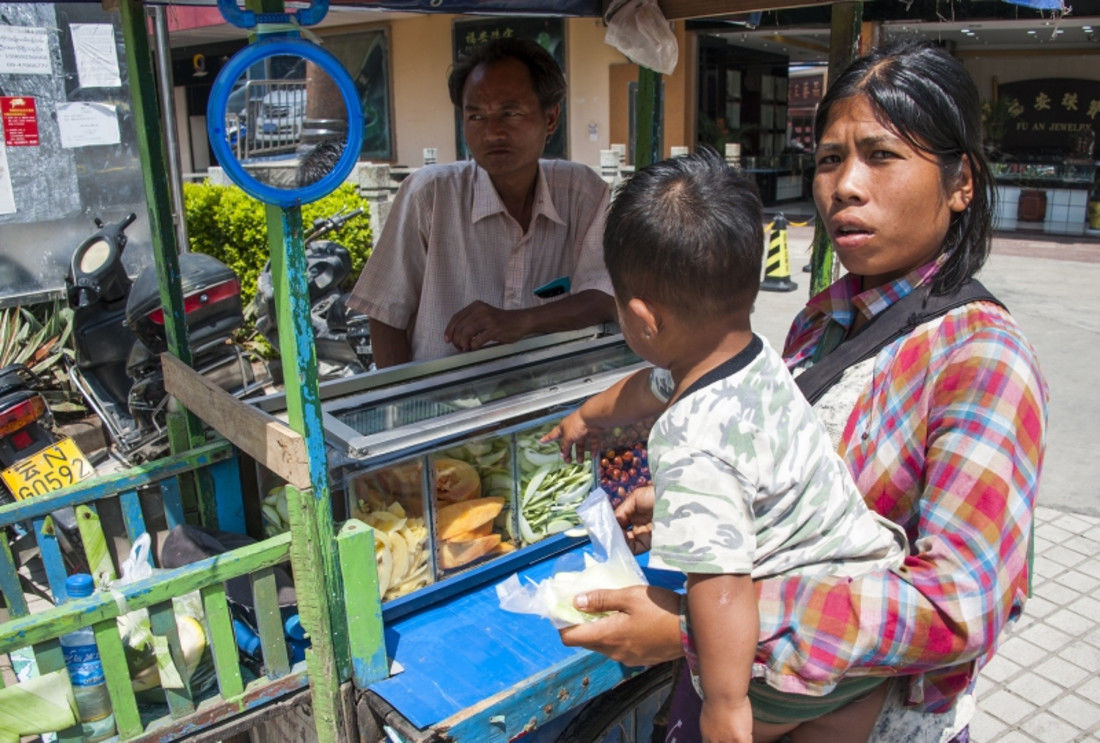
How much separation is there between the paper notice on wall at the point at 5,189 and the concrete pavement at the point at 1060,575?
5.70 meters

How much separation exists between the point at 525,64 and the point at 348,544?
146cm

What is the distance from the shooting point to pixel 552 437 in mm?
1695

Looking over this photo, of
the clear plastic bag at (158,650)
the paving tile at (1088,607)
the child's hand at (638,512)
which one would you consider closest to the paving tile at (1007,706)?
the paving tile at (1088,607)

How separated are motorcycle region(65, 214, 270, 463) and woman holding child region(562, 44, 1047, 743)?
3.27 metres

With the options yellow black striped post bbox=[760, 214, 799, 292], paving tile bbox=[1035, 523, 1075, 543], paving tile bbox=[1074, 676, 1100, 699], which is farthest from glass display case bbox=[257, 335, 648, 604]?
yellow black striped post bbox=[760, 214, 799, 292]

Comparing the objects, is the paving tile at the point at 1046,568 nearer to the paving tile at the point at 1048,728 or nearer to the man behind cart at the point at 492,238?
the paving tile at the point at 1048,728

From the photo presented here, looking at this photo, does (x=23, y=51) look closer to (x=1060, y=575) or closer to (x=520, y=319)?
(x=520, y=319)

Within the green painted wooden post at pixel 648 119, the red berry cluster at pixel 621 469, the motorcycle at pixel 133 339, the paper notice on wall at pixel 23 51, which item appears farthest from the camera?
the paper notice on wall at pixel 23 51

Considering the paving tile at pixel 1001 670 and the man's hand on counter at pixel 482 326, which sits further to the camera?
the paving tile at pixel 1001 670

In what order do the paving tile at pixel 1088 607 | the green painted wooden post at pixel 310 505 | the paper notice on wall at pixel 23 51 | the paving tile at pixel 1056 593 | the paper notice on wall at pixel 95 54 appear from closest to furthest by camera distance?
the green painted wooden post at pixel 310 505
the paving tile at pixel 1088 607
the paving tile at pixel 1056 593
the paper notice on wall at pixel 23 51
the paper notice on wall at pixel 95 54

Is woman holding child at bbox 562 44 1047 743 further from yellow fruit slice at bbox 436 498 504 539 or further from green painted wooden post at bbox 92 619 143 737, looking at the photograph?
green painted wooden post at bbox 92 619 143 737

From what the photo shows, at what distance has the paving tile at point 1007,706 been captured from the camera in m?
2.97

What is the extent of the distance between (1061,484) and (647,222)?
4.52 m

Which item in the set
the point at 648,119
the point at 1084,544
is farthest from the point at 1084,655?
the point at 648,119
